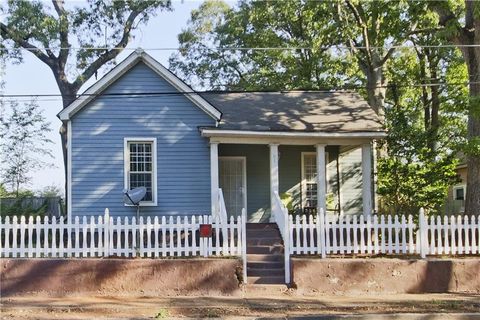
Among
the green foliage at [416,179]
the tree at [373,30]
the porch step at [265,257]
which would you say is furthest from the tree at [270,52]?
the porch step at [265,257]

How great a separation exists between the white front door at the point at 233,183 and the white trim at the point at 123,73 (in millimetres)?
2465

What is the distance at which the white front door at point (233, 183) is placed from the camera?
1797 cm

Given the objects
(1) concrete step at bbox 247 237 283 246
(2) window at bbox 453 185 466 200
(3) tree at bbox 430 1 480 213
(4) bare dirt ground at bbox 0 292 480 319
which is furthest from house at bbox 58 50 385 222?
(2) window at bbox 453 185 466 200

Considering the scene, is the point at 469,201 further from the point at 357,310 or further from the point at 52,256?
the point at 52,256

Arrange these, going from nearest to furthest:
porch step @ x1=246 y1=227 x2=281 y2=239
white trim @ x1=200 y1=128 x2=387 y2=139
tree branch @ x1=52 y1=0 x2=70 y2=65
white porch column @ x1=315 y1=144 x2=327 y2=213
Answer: porch step @ x1=246 y1=227 x2=281 y2=239
white trim @ x1=200 y1=128 x2=387 y2=139
white porch column @ x1=315 y1=144 x2=327 y2=213
tree branch @ x1=52 y1=0 x2=70 y2=65

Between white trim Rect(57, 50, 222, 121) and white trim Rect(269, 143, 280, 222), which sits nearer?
white trim Rect(57, 50, 222, 121)

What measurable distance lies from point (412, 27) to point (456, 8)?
3.91 m

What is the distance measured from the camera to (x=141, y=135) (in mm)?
15945

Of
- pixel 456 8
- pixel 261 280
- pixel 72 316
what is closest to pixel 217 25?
pixel 456 8

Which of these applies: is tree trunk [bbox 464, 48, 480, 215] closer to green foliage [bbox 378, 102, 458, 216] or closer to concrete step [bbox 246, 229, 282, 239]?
green foliage [bbox 378, 102, 458, 216]

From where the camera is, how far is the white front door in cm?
1797

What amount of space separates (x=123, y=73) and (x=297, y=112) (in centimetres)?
571

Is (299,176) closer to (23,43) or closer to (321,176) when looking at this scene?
(321,176)

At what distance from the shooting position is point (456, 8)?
1895cm
